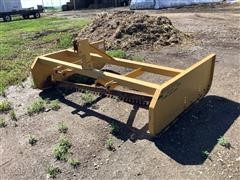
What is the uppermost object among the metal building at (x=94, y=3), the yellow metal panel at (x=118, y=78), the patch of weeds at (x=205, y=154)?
the yellow metal panel at (x=118, y=78)

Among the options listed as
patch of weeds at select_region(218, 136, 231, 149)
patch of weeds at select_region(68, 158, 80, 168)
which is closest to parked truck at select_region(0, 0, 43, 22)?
patch of weeds at select_region(68, 158, 80, 168)

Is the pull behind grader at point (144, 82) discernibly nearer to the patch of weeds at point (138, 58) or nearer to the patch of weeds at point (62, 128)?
the patch of weeds at point (62, 128)

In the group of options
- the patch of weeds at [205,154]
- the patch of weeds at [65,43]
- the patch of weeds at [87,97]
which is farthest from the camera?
the patch of weeds at [65,43]

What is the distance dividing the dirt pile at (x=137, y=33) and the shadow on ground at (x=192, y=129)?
13.3 ft

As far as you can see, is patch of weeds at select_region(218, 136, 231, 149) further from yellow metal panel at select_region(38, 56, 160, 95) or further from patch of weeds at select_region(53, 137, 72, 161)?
patch of weeds at select_region(53, 137, 72, 161)

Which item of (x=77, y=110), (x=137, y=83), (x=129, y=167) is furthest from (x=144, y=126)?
(x=77, y=110)

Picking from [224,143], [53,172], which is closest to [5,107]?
[53,172]

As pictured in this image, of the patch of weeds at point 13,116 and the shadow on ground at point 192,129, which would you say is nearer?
the shadow on ground at point 192,129

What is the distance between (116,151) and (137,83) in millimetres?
969

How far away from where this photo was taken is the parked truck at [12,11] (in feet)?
101

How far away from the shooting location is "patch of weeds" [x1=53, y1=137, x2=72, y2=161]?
169 inches

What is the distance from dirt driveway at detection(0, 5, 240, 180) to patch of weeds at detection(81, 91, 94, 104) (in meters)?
0.12

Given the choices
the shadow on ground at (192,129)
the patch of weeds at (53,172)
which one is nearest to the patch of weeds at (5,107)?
the shadow on ground at (192,129)

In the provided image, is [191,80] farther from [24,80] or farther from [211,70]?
[24,80]
